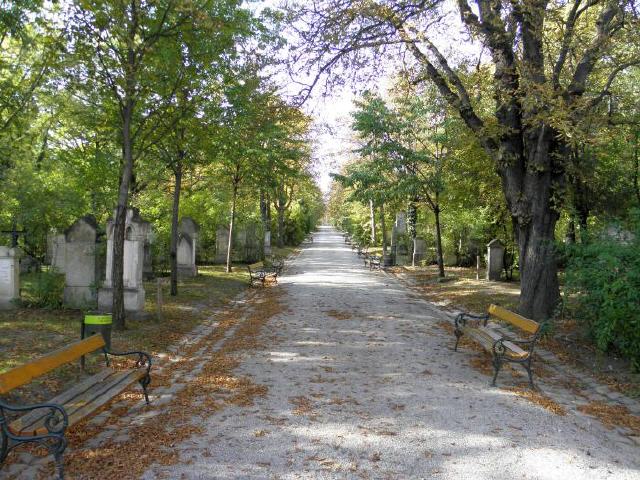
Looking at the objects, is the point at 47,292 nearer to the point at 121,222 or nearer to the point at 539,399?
the point at 121,222

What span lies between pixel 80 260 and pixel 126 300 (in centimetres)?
180

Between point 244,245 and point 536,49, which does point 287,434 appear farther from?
point 244,245

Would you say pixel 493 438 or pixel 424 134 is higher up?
pixel 424 134

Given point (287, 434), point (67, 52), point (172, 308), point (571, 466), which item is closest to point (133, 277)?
point (172, 308)

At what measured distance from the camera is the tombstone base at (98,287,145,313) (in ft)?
34.1

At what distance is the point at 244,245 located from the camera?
27.5 metres

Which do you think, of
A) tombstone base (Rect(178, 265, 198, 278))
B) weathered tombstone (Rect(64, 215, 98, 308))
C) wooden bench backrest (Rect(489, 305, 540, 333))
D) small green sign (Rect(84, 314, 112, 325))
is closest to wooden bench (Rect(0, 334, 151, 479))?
small green sign (Rect(84, 314, 112, 325))

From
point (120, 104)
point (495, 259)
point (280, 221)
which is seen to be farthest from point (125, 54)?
point (280, 221)

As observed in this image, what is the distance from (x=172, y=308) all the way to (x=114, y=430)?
7.30m

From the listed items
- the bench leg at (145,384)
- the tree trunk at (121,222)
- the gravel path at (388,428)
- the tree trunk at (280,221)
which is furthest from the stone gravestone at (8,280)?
the tree trunk at (280,221)

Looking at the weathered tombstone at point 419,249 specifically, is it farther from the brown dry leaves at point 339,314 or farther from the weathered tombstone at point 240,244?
the brown dry leaves at point 339,314

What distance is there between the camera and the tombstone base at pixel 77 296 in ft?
36.9

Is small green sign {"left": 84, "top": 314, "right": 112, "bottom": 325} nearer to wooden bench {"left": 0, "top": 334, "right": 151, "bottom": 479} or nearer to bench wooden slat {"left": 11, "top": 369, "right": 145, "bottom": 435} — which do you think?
wooden bench {"left": 0, "top": 334, "right": 151, "bottom": 479}

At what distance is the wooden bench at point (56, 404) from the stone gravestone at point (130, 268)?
4611 mm
